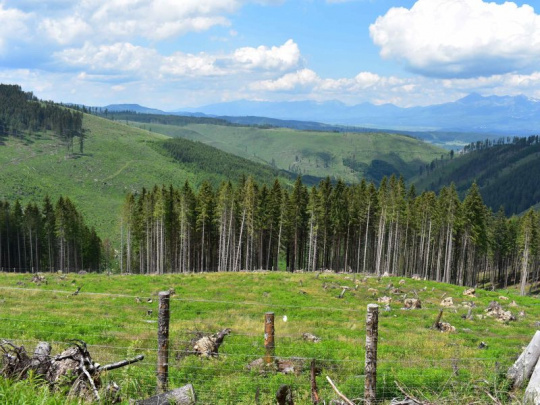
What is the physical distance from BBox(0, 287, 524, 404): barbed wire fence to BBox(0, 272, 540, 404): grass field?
0.05 metres

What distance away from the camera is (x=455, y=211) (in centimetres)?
6925

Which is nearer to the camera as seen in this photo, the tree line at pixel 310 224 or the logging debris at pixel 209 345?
the logging debris at pixel 209 345

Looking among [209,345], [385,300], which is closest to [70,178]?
[385,300]

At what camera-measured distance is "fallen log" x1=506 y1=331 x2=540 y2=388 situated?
9.73 m

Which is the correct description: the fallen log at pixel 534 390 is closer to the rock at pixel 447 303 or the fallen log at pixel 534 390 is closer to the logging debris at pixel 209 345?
the logging debris at pixel 209 345

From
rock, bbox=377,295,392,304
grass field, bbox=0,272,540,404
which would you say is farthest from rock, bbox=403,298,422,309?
rock, bbox=377,295,392,304

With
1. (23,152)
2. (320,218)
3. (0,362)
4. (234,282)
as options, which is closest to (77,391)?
(0,362)

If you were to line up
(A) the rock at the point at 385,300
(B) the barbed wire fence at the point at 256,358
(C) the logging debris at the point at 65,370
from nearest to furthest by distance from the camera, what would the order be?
1. (C) the logging debris at the point at 65,370
2. (B) the barbed wire fence at the point at 256,358
3. (A) the rock at the point at 385,300

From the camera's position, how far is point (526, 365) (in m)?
9.76

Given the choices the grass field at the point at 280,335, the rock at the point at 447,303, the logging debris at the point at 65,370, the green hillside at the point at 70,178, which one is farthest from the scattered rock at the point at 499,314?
the green hillside at the point at 70,178

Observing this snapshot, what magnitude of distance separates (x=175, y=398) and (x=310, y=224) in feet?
206

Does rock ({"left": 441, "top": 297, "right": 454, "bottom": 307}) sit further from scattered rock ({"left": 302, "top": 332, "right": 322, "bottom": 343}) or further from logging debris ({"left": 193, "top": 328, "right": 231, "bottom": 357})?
logging debris ({"left": 193, "top": 328, "right": 231, "bottom": 357})

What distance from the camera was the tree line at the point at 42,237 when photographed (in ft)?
261

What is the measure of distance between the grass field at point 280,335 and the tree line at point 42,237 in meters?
43.4
